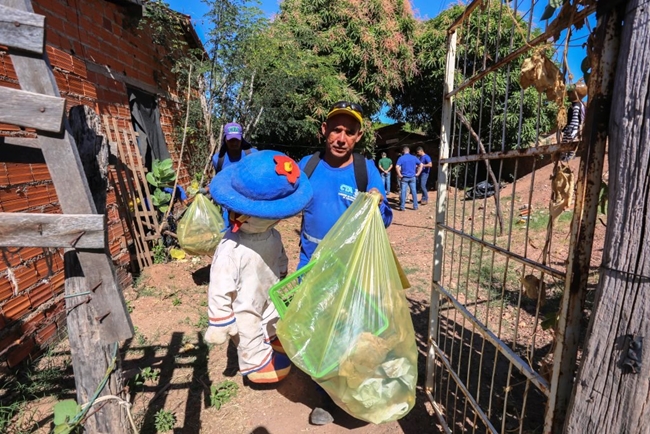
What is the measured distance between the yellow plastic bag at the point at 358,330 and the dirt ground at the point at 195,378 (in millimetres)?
740

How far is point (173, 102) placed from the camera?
20.3ft

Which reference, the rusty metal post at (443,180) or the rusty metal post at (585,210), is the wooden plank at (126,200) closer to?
the rusty metal post at (443,180)

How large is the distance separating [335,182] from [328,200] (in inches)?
4.8

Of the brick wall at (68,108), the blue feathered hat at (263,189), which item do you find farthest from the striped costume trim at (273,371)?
the brick wall at (68,108)

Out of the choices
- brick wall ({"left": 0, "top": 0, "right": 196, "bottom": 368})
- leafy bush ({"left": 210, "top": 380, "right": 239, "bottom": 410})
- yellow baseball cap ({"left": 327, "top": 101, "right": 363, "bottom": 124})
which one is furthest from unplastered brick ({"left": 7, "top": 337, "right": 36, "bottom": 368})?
yellow baseball cap ({"left": 327, "top": 101, "right": 363, "bottom": 124})

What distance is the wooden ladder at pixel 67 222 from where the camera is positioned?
3.45 ft

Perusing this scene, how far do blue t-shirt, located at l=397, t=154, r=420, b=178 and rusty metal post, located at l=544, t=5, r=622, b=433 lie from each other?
27.5 feet

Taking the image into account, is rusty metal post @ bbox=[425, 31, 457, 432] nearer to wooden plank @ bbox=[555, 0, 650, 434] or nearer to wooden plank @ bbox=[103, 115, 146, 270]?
wooden plank @ bbox=[555, 0, 650, 434]

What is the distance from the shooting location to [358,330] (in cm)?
149

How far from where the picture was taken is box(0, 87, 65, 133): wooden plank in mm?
1050

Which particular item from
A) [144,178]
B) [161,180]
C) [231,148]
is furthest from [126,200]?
[231,148]

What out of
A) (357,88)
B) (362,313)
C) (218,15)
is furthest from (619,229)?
(357,88)

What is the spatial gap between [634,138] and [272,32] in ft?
26.1

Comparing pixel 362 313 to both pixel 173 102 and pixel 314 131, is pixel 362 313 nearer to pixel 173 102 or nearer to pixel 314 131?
pixel 173 102
